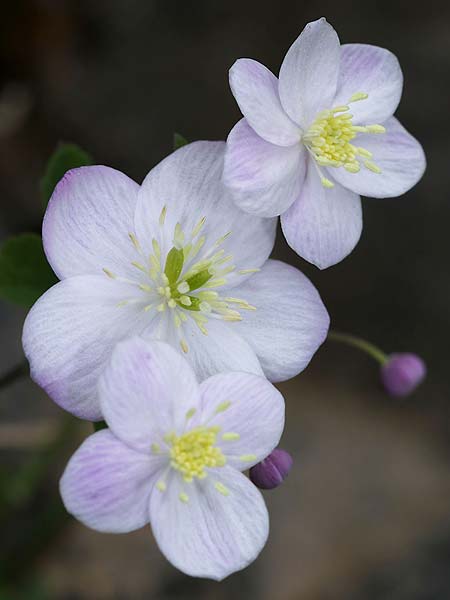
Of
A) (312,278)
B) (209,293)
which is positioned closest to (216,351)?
(209,293)

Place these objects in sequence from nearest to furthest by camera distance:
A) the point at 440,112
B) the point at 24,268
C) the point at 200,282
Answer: the point at 200,282, the point at 24,268, the point at 440,112

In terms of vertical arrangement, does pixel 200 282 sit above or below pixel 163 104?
above

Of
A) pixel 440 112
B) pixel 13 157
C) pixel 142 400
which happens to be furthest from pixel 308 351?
pixel 13 157

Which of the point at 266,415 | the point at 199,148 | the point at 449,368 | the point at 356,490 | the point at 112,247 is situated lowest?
the point at 356,490

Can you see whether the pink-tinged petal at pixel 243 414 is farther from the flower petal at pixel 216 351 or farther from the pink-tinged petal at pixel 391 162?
the pink-tinged petal at pixel 391 162

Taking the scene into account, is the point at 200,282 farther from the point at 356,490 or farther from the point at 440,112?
the point at 356,490

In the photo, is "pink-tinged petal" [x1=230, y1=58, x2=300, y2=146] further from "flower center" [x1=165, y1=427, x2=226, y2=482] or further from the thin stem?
the thin stem

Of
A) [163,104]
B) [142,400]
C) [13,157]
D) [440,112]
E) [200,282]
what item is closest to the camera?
[142,400]
